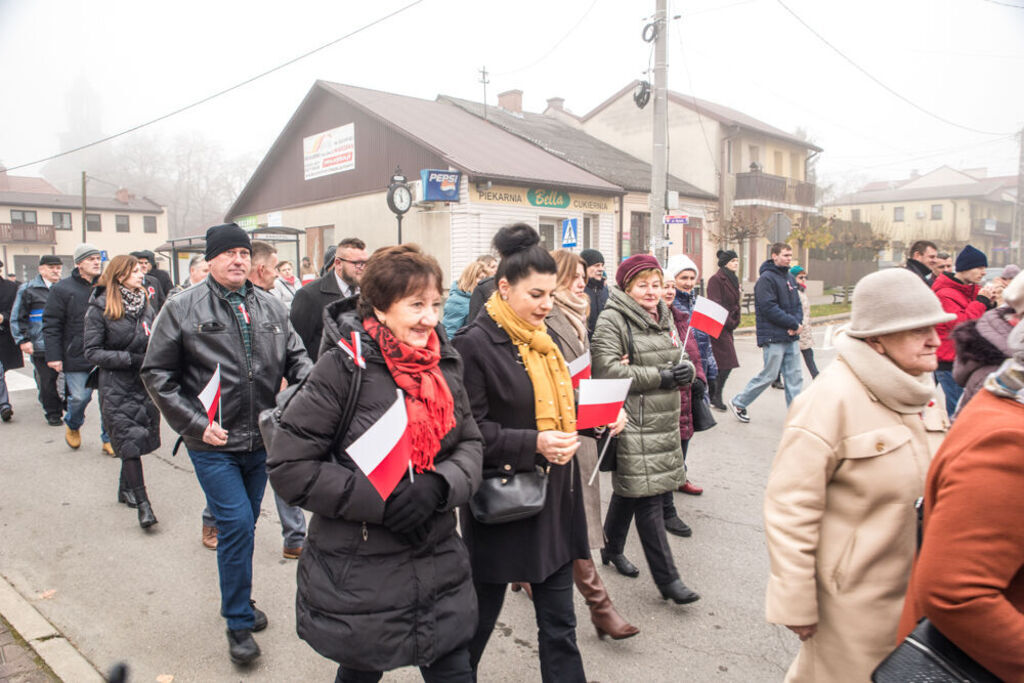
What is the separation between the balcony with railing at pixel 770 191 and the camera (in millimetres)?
28688

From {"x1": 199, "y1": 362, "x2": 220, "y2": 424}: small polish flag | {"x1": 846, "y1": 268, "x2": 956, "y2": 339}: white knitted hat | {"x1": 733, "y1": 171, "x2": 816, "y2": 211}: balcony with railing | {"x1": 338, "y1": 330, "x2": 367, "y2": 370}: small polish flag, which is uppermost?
{"x1": 733, "y1": 171, "x2": 816, "y2": 211}: balcony with railing

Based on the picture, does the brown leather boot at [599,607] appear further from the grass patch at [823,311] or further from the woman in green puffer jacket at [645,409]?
the grass patch at [823,311]

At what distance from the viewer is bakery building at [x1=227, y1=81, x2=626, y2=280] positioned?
19.5 m

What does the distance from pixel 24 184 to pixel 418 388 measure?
77145mm

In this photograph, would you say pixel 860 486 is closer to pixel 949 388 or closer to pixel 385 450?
pixel 385 450

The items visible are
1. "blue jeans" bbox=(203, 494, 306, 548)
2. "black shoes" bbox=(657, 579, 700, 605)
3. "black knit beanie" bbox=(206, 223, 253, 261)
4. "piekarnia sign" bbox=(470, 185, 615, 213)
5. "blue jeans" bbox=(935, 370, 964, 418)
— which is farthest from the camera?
"piekarnia sign" bbox=(470, 185, 615, 213)

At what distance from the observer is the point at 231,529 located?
3.35m

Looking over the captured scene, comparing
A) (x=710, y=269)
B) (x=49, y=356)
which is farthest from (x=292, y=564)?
(x=710, y=269)

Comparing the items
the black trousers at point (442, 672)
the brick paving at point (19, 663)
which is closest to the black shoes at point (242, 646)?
the brick paving at point (19, 663)

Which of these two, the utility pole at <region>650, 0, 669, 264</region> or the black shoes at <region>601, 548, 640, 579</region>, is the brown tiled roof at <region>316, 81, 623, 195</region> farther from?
the black shoes at <region>601, 548, 640, 579</region>

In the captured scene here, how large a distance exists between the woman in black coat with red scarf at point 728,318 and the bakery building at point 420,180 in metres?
10.0

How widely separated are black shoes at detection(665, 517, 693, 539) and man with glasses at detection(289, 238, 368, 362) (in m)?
2.88

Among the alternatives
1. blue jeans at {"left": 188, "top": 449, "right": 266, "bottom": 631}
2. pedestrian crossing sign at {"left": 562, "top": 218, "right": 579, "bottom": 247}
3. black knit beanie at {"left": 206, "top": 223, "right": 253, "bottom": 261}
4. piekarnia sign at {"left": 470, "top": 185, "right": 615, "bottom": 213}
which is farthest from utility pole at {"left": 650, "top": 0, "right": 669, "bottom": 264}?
blue jeans at {"left": 188, "top": 449, "right": 266, "bottom": 631}

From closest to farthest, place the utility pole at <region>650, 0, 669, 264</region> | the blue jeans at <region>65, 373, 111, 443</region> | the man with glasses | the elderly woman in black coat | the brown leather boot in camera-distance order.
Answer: the elderly woman in black coat
the brown leather boot
the man with glasses
the blue jeans at <region>65, 373, 111, 443</region>
the utility pole at <region>650, 0, 669, 264</region>
